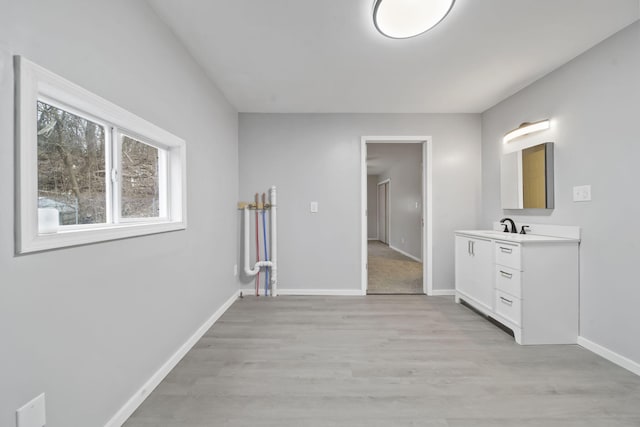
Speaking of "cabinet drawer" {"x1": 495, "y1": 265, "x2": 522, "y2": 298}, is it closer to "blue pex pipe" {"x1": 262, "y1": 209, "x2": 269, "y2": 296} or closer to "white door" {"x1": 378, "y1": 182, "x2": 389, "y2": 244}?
"blue pex pipe" {"x1": 262, "y1": 209, "x2": 269, "y2": 296}

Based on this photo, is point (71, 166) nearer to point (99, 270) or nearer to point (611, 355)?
point (99, 270)

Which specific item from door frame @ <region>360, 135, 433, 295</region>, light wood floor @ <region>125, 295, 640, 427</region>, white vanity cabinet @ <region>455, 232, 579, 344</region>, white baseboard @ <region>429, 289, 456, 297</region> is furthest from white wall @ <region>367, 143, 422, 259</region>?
light wood floor @ <region>125, 295, 640, 427</region>

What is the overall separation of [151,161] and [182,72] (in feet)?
2.34

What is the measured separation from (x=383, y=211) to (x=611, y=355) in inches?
279

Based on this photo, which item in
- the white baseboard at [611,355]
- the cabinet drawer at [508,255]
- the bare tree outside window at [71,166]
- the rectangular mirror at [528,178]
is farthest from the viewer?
the rectangular mirror at [528,178]

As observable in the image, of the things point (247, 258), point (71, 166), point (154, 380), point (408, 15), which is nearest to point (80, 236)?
Answer: point (71, 166)

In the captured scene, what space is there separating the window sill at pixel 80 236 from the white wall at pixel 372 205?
847 centimetres

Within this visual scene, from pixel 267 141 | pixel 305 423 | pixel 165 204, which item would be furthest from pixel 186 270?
pixel 267 141

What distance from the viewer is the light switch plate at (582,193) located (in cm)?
202

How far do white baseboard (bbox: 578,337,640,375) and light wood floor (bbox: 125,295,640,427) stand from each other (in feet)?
0.15

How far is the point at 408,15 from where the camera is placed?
5.14 feet

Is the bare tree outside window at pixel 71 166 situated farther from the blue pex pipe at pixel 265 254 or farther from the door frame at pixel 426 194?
the door frame at pixel 426 194

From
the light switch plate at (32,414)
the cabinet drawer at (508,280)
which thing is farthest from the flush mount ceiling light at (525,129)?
the light switch plate at (32,414)

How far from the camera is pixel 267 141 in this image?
3340 millimetres
